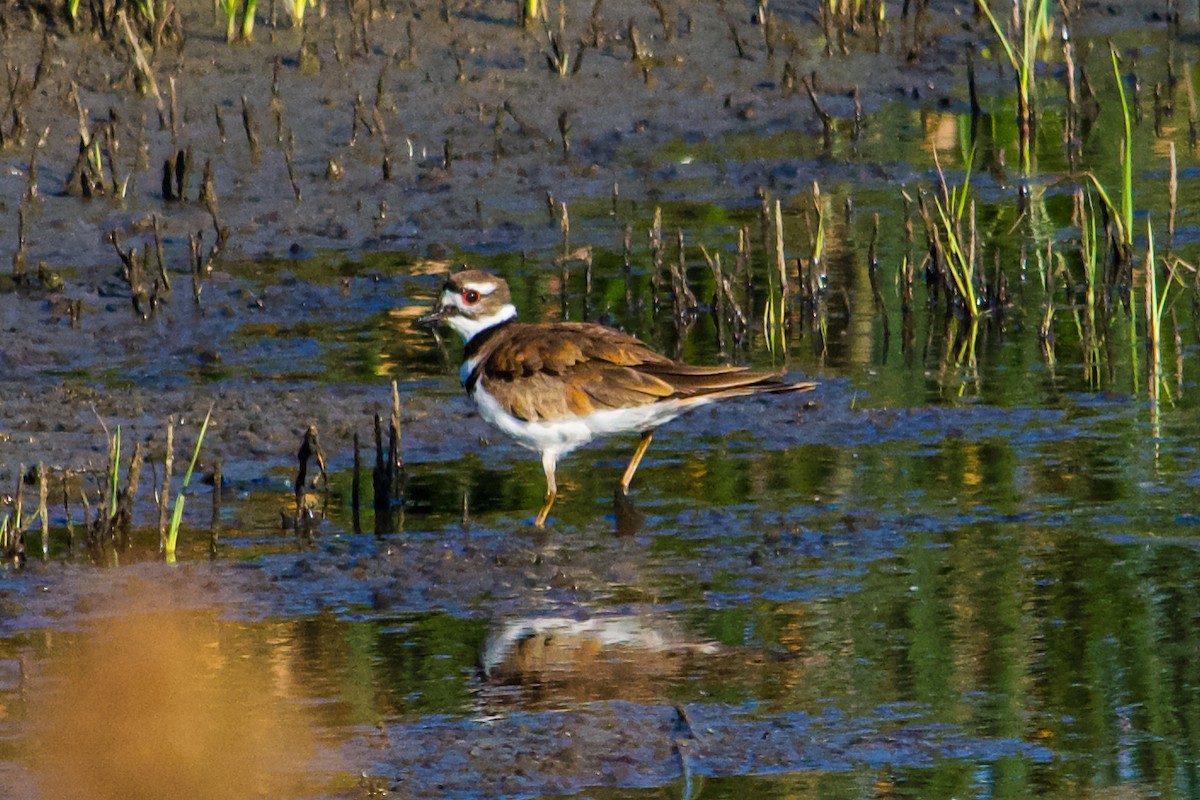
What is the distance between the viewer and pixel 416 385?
29.9 feet

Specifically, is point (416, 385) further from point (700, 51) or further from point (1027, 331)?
point (700, 51)

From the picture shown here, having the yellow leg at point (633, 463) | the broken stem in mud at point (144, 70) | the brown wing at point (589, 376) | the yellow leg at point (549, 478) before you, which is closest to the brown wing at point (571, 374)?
the brown wing at point (589, 376)

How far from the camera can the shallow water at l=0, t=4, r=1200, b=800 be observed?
5.04 m

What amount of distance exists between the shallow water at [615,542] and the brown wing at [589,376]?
0.42 m

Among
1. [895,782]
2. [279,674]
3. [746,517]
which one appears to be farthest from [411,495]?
[895,782]

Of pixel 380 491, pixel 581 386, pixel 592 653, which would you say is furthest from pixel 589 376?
pixel 592 653

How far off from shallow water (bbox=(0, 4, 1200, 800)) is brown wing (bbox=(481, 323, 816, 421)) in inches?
16.5

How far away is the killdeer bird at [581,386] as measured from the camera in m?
7.11

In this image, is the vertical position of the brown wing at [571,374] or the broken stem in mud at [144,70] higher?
the broken stem in mud at [144,70]

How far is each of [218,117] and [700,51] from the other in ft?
13.0

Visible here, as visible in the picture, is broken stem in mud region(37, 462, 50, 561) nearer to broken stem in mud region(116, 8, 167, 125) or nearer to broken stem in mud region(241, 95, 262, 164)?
broken stem in mud region(241, 95, 262, 164)

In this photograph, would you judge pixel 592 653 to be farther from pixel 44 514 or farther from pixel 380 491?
pixel 44 514

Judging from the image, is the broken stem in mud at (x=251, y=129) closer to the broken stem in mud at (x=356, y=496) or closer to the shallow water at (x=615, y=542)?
the shallow water at (x=615, y=542)

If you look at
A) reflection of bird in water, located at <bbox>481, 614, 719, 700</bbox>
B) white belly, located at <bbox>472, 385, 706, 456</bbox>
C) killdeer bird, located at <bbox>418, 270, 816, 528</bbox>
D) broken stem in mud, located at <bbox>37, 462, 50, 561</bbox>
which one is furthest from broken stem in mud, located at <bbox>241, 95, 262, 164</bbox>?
reflection of bird in water, located at <bbox>481, 614, 719, 700</bbox>
